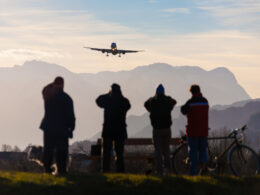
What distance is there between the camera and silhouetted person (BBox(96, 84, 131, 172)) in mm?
12898

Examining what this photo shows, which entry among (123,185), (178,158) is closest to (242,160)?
(178,158)

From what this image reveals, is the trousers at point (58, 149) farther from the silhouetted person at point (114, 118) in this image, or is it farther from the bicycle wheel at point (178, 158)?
the bicycle wheel at point (178, 158)

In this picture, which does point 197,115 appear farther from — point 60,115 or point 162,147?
point 60,115

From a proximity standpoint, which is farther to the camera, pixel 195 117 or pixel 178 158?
pixel 178 158

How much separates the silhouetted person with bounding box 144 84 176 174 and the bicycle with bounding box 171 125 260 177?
1.96ft

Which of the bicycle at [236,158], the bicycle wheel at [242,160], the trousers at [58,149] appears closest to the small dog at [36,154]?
the trousers at [58,149]

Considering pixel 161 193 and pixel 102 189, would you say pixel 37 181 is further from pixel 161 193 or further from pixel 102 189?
pixel 161 193

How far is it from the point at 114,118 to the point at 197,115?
1.89m

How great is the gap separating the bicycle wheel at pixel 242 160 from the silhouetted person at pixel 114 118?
247 cm

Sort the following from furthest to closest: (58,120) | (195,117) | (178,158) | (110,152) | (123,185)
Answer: (178,158)
(110,152)
(195,117)
(58,120)
(123,185)

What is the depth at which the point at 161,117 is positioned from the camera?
13000mm

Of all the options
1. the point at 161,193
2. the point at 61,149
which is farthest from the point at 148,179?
the point at 61,149

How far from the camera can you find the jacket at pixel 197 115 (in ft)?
41.2

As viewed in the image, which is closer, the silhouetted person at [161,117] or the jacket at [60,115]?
the jacket at [60,115]
